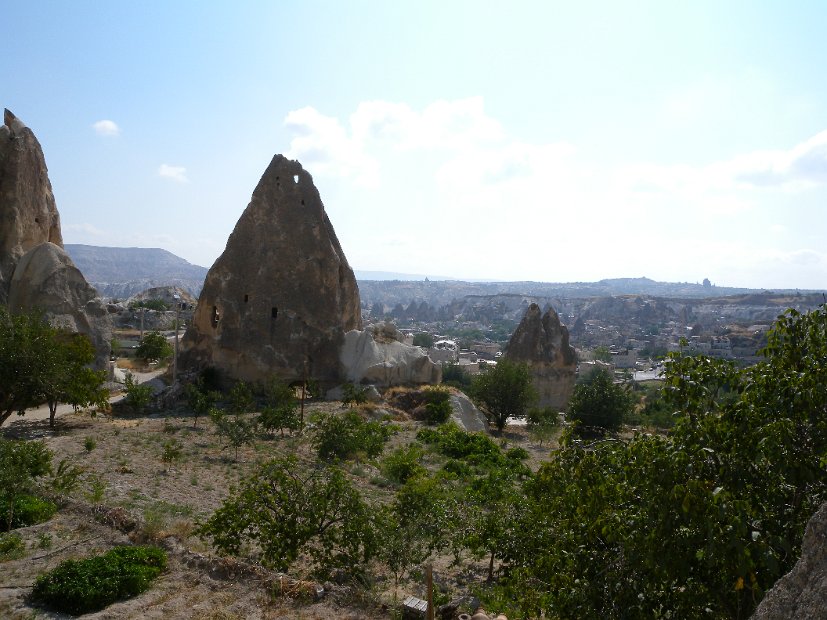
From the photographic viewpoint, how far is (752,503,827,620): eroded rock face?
10.6 ft

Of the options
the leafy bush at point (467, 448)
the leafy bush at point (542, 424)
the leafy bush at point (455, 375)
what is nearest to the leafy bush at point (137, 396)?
the leafy bush at point (467, 448)

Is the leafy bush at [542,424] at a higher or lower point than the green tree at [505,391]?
lower

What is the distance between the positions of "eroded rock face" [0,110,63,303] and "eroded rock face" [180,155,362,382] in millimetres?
7341

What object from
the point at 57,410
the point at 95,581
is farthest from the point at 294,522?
the point at 57,410

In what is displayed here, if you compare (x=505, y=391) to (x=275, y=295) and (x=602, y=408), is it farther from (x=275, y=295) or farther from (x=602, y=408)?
(x=275, y=295)

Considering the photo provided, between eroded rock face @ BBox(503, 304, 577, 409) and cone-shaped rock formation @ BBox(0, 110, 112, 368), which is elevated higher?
cone-shaped rock formation @ BBox(0, 110, 112, 368)

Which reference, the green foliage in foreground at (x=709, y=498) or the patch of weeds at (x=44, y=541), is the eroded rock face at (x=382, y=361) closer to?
the patch of weeds at (x=44, y=541)

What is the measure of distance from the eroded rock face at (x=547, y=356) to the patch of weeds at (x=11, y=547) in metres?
30.5

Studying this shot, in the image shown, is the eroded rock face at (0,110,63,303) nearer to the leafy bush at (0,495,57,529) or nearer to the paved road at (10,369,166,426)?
the paved road at (10,369,166,426)

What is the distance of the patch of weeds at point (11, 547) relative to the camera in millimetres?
8359

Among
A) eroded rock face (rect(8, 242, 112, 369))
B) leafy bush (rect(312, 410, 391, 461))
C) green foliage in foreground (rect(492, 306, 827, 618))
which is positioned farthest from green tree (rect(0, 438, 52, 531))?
eroded rock face (rect(8, 242, 112, 369))

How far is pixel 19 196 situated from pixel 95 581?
899 inches

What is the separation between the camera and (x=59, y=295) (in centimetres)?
2203

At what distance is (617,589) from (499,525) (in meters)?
5.03
